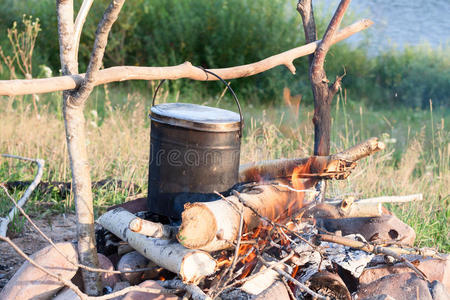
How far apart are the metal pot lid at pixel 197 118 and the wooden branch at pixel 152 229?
49 centimetres

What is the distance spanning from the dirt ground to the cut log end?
1083 mm

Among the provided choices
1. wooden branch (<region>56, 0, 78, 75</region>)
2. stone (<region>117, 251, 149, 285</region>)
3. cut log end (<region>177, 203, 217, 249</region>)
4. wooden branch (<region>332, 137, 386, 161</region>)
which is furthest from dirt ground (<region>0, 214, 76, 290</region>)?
wooden branch (<region>332, 137, 386, 161</region>)

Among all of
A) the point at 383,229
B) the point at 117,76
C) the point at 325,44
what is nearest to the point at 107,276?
the point at 117,76

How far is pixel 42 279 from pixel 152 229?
0.55 m

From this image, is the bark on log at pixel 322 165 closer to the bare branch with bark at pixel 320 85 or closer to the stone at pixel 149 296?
the bare branch with bark at pixel 320 85

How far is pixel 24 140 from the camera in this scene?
455cm

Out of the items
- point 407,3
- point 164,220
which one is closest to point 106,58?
point 407,3

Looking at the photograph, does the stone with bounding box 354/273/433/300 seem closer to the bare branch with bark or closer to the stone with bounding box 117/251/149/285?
the bare branch with bark

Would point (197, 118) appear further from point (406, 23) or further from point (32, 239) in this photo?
point (406, 23)

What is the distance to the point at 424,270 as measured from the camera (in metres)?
2.58

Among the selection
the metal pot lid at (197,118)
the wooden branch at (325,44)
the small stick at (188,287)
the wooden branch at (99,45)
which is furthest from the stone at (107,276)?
the wooden branch at (325,44)

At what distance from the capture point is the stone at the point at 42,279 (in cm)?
213

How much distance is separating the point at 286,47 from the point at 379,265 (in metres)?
7.45

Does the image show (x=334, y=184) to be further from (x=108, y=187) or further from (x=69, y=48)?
(x=69, y=48)
